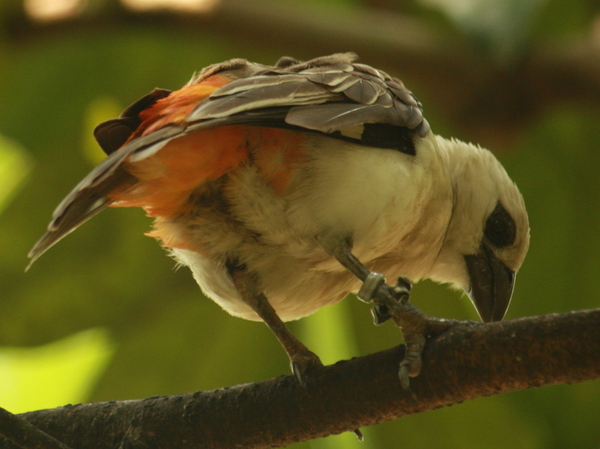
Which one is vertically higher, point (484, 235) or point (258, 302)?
point (258, 302)

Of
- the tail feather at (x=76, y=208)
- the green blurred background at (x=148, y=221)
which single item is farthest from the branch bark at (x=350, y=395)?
the green blurred background at (x=148, y=221)

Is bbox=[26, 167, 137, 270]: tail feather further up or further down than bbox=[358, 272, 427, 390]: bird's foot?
further up

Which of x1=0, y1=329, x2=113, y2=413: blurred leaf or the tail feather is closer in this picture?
the tail feather

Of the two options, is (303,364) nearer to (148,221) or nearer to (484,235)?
(484,235)

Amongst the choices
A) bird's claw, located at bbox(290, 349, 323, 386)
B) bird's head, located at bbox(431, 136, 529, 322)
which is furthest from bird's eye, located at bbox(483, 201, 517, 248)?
bird's claw, located at bbox(290, 349, 323, 386)

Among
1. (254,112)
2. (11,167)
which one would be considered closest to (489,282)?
(254,112)

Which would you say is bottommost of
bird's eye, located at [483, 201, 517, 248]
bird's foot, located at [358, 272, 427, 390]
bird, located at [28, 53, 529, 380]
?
bird's eye, located at [483, 201, 517, 248]

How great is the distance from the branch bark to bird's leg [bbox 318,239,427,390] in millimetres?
32

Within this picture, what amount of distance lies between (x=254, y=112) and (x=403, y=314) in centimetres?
74

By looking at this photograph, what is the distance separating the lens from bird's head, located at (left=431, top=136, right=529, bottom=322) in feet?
10.3

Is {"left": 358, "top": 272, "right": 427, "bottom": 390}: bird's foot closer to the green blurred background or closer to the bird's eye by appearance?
the bird's eye

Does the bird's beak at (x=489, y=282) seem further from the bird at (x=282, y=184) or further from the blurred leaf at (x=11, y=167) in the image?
the blurred leaf at (x=11, y=167)

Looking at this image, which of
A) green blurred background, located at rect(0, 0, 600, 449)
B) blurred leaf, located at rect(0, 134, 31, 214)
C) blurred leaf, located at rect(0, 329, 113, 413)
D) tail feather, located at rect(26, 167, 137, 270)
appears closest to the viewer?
tail feather, located at rect(26, 167, 137, 270)

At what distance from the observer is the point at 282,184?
2475mm
